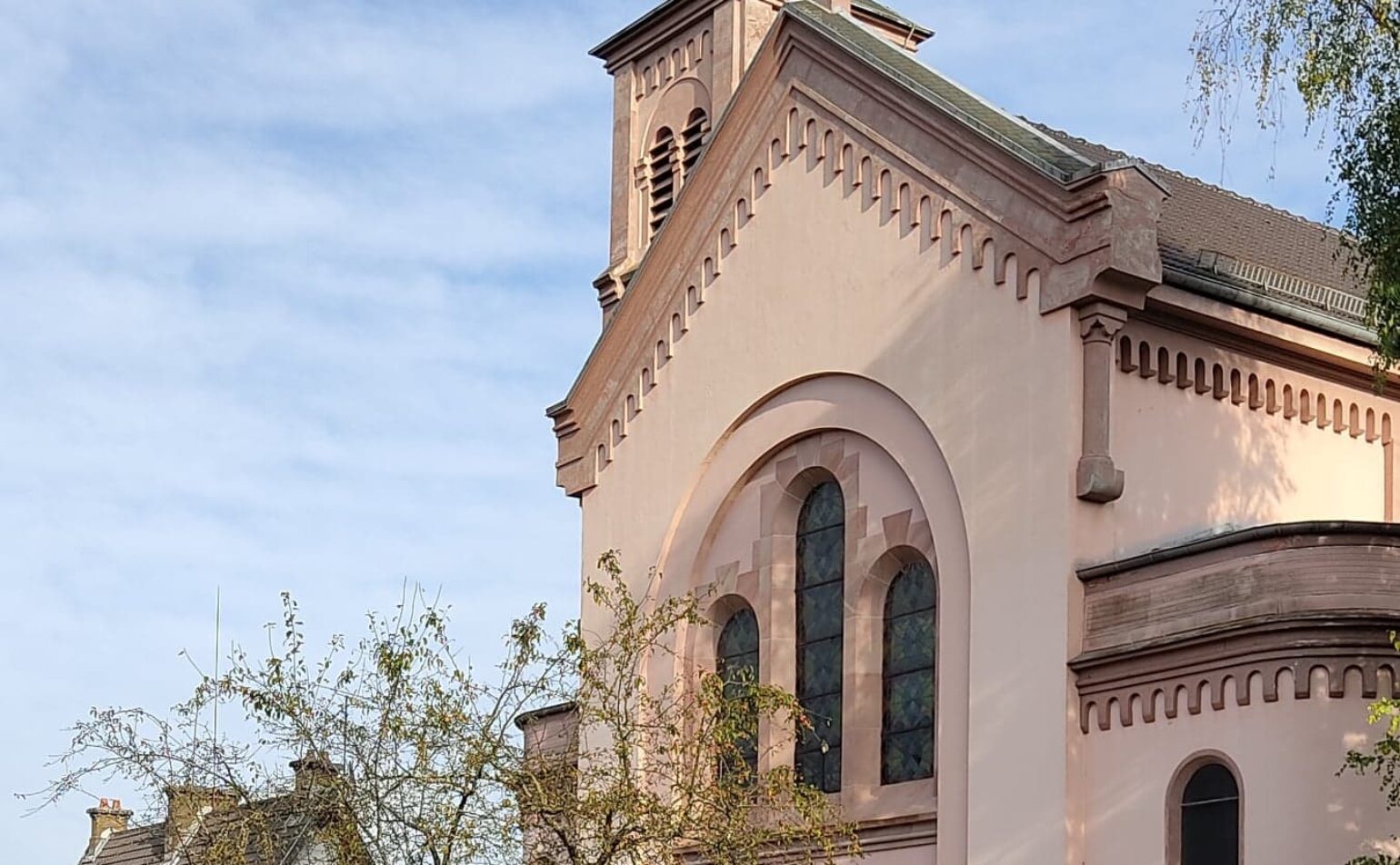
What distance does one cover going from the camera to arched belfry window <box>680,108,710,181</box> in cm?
2991

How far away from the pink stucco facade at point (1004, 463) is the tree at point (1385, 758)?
23cm

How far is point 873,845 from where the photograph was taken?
23.1 m

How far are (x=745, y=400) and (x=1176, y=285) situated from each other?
18.5 feet

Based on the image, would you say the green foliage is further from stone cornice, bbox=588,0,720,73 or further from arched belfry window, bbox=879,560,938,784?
stone cornice, bbox=588,0,720,73

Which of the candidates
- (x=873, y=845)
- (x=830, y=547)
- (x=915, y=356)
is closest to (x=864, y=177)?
(x=915, y=356)

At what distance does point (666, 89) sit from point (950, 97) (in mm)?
7412

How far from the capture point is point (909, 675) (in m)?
23.6

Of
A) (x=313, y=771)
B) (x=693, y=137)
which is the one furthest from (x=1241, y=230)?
(x=313, y=771)

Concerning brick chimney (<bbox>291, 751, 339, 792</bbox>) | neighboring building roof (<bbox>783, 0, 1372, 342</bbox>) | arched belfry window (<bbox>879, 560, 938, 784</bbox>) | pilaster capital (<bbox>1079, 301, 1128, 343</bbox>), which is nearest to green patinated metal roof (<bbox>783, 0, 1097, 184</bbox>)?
neighboring building roof (<bbox>783, 0, 1372, 342</bbox>)

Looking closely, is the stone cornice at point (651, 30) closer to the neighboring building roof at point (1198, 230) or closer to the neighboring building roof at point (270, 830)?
the neighboring building roof at point (1198, 230)

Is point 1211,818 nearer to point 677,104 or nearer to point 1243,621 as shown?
point 1243,621

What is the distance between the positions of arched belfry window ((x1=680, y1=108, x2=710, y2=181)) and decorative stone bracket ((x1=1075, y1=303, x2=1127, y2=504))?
922 cm

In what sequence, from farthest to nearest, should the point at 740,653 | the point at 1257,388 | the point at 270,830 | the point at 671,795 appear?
the point at 740,653, the point at 671,795, the point at 1257,388, the point at 270,830

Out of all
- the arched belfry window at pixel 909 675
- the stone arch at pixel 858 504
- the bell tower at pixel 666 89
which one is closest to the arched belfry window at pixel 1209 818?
the stone arch at pixel 858 504
